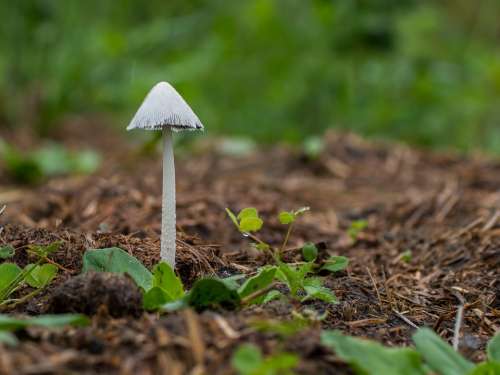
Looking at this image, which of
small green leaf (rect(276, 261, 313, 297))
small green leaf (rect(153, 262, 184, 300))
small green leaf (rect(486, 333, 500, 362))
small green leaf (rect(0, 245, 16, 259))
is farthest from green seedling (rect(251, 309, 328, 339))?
small green leaf (rect(0, 245, 16, 259))

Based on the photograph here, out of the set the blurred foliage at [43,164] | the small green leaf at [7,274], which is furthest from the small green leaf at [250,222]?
the blurred foliage at [43,164]

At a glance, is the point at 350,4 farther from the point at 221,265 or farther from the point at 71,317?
the point at 71,317

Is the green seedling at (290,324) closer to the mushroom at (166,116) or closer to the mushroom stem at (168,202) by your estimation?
the mushroom stem at (168,202)

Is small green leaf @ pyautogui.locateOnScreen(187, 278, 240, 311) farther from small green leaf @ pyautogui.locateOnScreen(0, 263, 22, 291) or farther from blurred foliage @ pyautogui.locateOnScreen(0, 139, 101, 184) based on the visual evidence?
blurred foliage @ pyautogui.locateOnScreen(0, 139, 101, 184)

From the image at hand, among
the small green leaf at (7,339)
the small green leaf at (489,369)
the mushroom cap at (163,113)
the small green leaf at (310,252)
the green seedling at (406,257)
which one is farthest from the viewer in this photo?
the green seedling at (406,257)

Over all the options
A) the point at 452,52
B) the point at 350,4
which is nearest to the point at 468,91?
the point at 452,52

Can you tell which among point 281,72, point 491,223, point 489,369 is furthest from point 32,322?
point 281,72

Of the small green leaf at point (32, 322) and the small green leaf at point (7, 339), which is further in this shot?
the small green leaf at point (32, 322)
